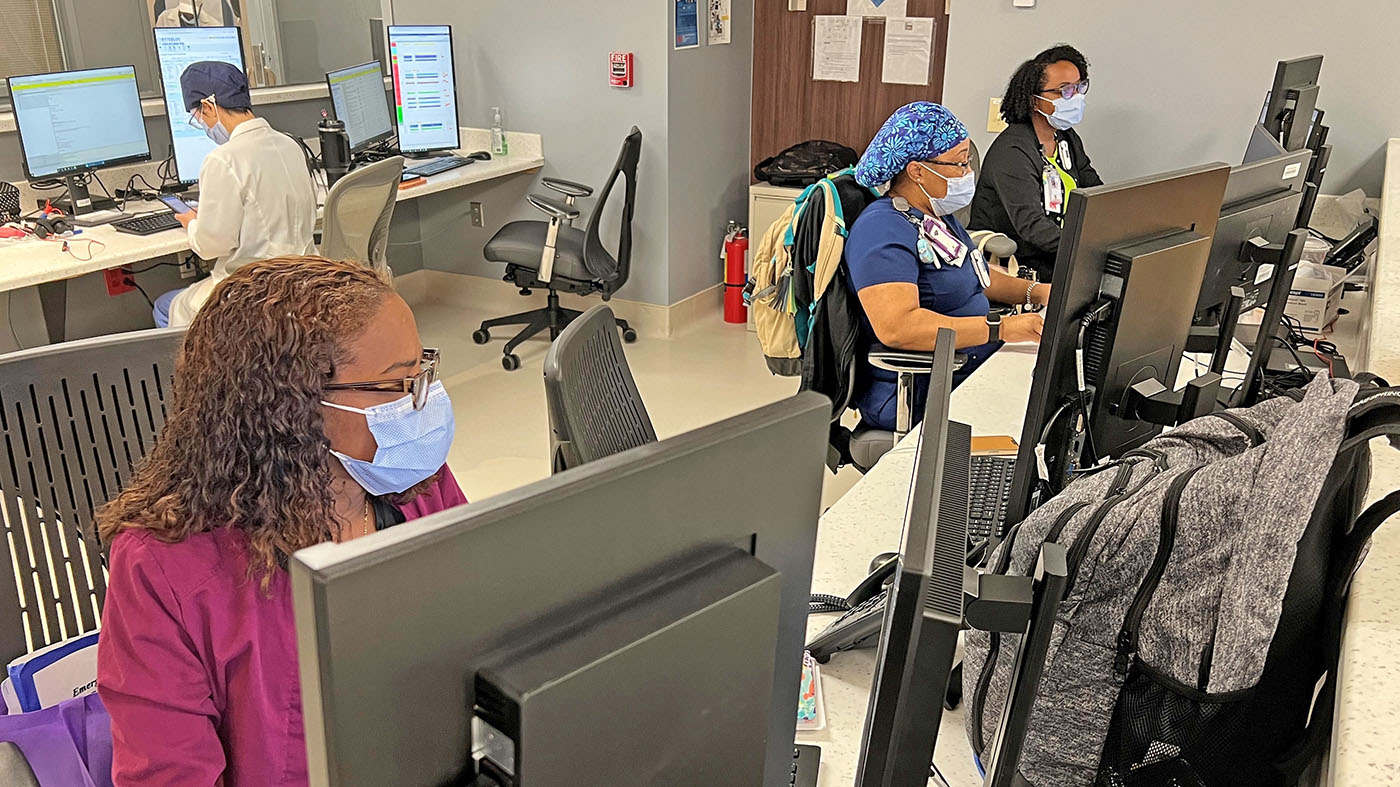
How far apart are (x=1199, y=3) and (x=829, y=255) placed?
219cm

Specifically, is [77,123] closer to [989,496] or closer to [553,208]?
[553,208]

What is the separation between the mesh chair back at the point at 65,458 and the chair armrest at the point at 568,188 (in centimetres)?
306

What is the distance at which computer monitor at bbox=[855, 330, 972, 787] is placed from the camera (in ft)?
2.29

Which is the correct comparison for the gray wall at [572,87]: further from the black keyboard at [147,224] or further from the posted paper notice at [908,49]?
the black keyboard at [147,224]

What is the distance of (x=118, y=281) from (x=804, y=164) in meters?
2.80

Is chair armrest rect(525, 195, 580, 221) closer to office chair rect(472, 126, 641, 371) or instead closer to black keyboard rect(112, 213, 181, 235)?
office chair rect(472, 126, 641, 371)

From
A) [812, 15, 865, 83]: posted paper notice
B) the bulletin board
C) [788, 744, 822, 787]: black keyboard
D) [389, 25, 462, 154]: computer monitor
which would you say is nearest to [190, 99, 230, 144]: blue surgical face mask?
[389, 25, 462, 154]: computer monitor

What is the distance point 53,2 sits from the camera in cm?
402

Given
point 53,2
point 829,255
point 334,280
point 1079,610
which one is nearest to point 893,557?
point 1079,610

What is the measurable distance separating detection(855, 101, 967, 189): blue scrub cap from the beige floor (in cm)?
117

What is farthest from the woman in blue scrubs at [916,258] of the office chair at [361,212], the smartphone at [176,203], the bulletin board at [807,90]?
the bulletin board at [807,90]

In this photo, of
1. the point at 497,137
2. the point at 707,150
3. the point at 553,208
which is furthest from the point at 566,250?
the point at 707,150

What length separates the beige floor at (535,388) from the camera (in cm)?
370

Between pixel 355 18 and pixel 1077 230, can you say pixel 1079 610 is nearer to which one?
pixel 1077 230
